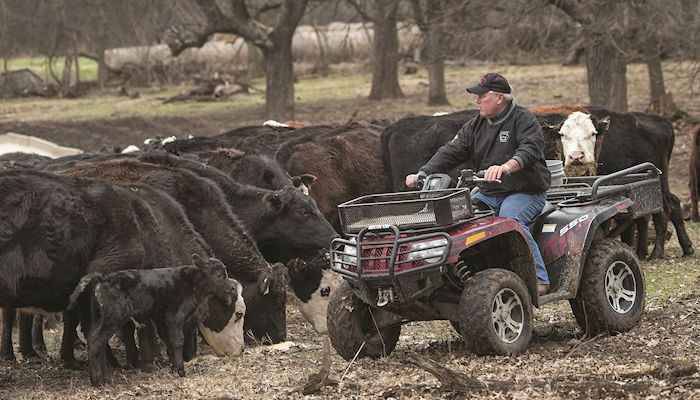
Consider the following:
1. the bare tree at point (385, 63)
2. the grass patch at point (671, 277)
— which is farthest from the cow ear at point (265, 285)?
the bare tree at point (385, 63)

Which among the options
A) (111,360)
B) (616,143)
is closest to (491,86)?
(111,360)

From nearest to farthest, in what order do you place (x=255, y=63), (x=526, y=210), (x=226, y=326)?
1. (x=526, y=210)
2. (x=226, y=326)
3. (x=255, y=63)

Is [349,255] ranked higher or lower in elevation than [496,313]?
higher

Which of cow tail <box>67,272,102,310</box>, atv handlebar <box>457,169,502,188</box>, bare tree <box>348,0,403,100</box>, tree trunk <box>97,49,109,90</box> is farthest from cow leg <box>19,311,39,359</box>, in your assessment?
tree trunk <box>97,49,109,90</box>

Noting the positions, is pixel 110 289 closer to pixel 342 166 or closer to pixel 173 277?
pixel 173 277

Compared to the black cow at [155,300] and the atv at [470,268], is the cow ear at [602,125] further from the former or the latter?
the black cow at [155,300]

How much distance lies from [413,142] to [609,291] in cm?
675

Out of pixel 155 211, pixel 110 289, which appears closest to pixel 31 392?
pixel 110 289

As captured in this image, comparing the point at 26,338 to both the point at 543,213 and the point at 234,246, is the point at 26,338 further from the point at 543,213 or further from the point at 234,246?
the point at 543,213

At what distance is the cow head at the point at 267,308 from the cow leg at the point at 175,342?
62.4 inches

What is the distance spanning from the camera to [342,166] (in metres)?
15.5

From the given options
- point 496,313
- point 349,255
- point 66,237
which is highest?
point 66,237

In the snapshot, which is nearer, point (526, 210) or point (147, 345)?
point (526, 210)

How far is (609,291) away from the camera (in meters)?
9.26
